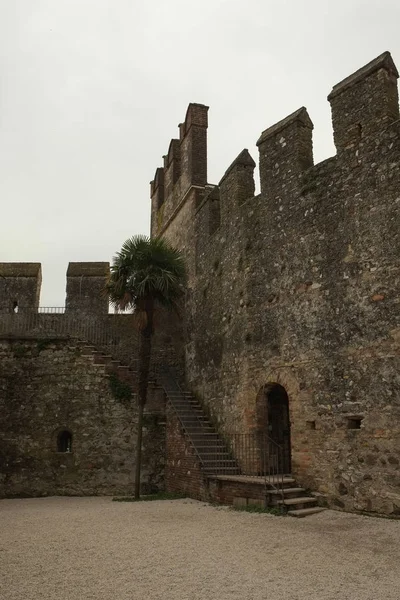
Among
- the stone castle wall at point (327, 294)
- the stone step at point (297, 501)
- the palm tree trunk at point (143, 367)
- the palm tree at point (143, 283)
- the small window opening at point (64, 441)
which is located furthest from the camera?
the small window opening at point (64, 441)

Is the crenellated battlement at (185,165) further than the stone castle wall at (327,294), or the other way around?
the crenellated battlement at (185,165)

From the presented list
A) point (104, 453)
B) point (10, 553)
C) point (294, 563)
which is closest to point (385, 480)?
point (294, 563)

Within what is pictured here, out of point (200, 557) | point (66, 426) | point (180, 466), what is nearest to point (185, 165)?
point (66, 426)

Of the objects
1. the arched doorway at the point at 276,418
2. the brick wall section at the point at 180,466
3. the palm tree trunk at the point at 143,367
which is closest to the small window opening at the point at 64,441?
the palm tree trunk at the point at 143,367

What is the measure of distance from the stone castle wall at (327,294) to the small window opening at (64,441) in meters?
4.48

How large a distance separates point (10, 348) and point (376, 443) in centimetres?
1109

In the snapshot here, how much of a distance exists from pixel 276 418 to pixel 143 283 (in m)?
4.94

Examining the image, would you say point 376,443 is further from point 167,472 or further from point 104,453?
point 104,453

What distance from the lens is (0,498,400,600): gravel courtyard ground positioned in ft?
17.8

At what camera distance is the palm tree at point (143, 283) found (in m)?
14.3

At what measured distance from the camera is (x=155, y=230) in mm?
22969

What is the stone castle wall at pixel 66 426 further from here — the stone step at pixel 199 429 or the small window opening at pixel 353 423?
the small window opening at pixel 353 423

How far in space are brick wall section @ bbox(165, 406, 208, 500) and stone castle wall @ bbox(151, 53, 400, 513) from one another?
1206 mm

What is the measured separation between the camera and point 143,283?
46.3ft
